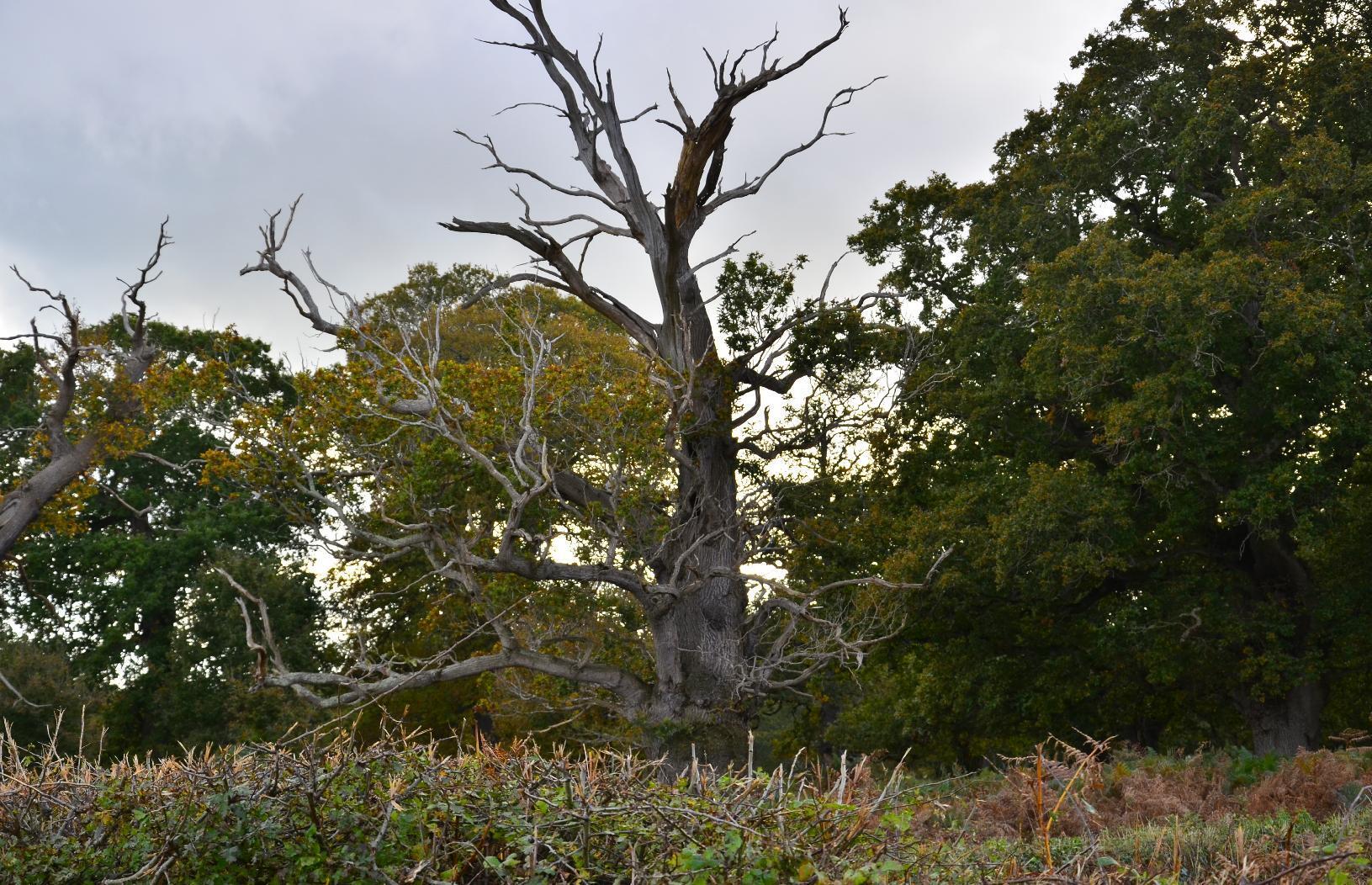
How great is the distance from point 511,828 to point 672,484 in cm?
1515

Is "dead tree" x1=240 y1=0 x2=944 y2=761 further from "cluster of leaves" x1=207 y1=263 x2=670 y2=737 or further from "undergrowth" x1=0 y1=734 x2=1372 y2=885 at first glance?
"undergrowth" x1=0 y1=734 x2=1372 y2=885

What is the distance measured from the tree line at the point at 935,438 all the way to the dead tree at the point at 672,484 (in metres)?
0.08

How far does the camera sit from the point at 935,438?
70.3ft

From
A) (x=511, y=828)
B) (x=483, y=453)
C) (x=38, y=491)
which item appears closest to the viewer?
(x=511, y=828)


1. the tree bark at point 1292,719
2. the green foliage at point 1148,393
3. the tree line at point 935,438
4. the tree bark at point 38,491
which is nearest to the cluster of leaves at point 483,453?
the tree line at point 935,438

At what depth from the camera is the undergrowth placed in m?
3.41

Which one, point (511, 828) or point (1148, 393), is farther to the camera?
point (1148, 393)

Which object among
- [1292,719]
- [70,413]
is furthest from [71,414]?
[1292,719]

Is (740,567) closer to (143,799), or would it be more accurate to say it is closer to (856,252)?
(856,252)

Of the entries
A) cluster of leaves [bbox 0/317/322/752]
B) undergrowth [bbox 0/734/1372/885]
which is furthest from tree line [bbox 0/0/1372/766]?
undergrowth [bbox 0/734/1372/885]

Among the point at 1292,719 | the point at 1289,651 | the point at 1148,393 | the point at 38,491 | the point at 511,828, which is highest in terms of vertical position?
the point at 38,491

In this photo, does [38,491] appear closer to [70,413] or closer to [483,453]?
[70,413]

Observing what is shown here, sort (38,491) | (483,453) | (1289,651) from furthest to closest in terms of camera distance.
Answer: (38,491) < (1289,651) < (483,453)

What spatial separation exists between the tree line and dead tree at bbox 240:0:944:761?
3.1 inches
